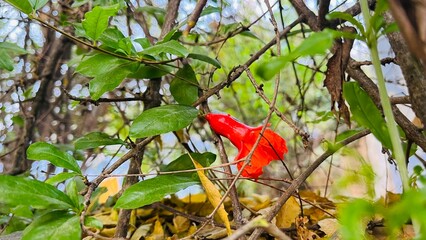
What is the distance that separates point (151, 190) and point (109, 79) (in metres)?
0.17

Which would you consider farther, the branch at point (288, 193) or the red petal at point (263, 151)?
the red petal at point (263, 151)

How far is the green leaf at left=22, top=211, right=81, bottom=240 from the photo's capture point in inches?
22.0

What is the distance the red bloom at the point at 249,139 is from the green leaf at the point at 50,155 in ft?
0.73

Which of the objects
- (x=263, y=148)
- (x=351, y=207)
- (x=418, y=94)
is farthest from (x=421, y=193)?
(x=263, y=148)

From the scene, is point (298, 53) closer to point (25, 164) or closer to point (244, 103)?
point (25, 164)

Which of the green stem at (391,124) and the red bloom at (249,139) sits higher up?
the red bloom at (249,139)

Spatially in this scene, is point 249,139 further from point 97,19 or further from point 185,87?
point 97,19

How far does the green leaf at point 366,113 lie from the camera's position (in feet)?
1.59

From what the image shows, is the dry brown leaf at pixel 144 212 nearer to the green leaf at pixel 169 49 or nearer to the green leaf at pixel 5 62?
the green leaf at pixel 5 62

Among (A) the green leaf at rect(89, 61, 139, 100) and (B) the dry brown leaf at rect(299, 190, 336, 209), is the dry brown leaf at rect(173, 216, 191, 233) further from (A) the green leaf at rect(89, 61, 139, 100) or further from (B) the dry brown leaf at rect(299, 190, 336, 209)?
(A) the green leaf at rect(89, 61, 139, 100)

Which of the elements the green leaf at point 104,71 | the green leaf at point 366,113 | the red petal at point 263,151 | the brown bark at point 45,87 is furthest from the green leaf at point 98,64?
the brown bark at point 45,87

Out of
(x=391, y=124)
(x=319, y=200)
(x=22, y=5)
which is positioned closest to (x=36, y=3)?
(x=22, y=5)

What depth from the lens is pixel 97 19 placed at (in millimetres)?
660

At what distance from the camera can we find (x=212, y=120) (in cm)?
79
